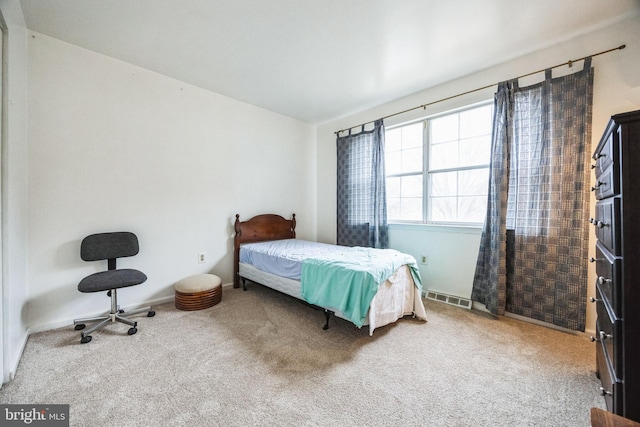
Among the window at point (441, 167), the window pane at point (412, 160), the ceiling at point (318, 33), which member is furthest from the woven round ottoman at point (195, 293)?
the window pane at point (412, 160)

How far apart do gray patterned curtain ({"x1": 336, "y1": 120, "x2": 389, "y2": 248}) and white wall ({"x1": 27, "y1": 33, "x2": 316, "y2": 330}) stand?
121 centimetres

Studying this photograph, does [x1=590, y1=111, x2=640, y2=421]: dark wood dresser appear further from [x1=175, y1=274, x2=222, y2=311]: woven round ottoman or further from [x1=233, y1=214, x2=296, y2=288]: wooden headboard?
[x1=233, y1=214, x2=296, y2=288]: wooden headboard

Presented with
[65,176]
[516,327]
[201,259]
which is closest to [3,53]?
[65,176]

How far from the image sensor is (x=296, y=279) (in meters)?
2.54

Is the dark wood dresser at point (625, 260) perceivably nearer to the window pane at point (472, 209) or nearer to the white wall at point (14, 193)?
the window pane at point (472, 209)

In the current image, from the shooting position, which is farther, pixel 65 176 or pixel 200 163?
pixel 200 163

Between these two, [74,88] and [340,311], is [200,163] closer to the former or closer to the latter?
[74,88]

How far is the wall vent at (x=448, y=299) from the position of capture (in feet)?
9.07

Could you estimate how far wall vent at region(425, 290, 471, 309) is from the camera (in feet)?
9.07

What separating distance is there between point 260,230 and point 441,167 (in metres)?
2.62

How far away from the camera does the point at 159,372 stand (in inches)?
65.6

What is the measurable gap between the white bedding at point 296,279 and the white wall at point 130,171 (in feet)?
1.77

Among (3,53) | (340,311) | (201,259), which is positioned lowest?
(340,311)

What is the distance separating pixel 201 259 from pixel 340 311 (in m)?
2.04
